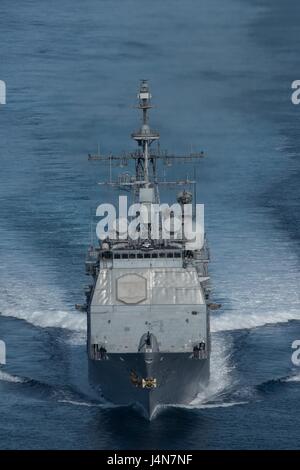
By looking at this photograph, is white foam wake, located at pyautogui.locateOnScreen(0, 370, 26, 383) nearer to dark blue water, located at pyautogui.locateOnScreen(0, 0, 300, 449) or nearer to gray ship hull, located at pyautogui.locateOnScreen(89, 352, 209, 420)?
dark blue water, located at pyautogui.locateOnScreen(0, 0, 300, 449)

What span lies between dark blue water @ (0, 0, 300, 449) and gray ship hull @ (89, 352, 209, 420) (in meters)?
0.75

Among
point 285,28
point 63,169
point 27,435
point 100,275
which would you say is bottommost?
point 27,435

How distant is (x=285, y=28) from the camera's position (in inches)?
5910

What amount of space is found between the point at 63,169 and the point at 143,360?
34.4m

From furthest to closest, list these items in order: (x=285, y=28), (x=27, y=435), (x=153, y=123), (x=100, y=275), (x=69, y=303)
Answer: (x=285, y=28)
(x=153, y=123)
(x=69, y=303)
(x=100, y=275)
(x=27, y=435)

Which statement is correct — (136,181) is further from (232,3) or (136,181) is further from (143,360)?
(232,3)

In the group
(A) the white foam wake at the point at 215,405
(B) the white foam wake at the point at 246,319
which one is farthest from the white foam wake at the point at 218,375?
(B) the white foam wake at the point at 246,319

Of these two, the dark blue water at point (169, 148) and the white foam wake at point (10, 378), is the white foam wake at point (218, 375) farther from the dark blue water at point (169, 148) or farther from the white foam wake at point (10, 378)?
the white foam wake at point (10, 378)

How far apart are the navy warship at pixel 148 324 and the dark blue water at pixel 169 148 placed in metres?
1.15

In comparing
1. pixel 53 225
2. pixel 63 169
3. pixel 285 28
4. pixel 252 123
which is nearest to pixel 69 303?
pixel 53 225

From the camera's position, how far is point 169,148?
126 meters

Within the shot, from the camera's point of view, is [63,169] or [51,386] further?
[63,169]

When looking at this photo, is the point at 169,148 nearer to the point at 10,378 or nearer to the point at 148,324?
the point at 10,378

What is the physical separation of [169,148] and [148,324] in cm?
3122
